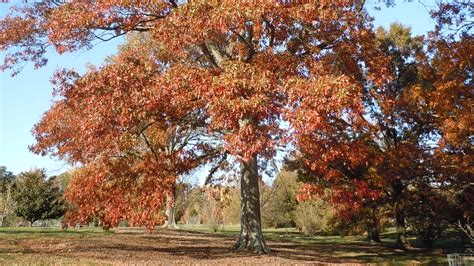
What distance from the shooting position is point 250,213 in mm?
17234

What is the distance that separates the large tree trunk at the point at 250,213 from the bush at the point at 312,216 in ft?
70.5

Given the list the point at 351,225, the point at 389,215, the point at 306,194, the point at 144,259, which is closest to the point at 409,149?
the point at 389,215

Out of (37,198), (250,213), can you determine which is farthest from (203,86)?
(37,198)

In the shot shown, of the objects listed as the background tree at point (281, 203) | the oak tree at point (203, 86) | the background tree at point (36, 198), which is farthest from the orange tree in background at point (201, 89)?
the background tree at point (281, 203)

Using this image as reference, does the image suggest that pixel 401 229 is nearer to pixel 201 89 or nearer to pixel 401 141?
pixel 401 141

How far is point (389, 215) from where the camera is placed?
994 inches

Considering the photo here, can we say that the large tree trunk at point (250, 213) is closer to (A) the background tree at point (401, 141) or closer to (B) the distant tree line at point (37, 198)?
(A) the background tree at point (401, 141)

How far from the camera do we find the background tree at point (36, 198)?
36500 millimetres

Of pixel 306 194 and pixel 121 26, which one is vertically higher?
pixel 121 26

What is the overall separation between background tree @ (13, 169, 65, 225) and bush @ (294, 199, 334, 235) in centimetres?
2096

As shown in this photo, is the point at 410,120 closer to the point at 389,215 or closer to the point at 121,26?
the point at 389,215

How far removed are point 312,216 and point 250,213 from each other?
2360 centimetres

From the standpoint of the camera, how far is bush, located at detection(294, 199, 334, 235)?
3856cm

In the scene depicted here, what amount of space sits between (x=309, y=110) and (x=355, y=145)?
4338 millimetres
